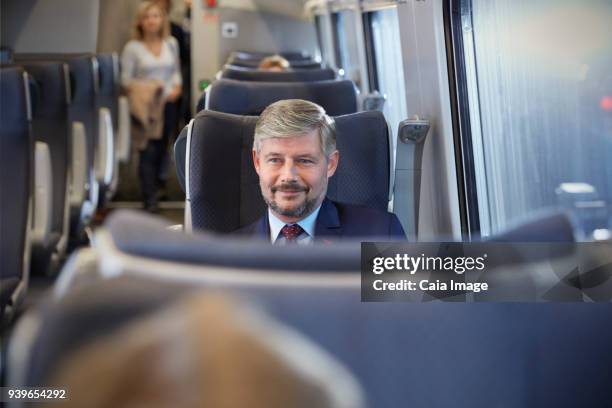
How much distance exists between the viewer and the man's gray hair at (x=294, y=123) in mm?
1805

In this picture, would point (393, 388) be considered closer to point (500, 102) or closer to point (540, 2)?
point (540, 2)

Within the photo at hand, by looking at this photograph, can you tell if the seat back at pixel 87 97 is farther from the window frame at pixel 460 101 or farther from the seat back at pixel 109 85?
the window frame at pixel 460 101

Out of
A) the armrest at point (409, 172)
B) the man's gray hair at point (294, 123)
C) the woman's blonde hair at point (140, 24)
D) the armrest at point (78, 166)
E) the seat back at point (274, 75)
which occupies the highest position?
the woman's blonde hair at point (140, 24)

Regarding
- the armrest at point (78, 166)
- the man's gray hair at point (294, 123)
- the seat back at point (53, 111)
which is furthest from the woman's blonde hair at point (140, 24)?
the man's gray hair at point (294, 123)

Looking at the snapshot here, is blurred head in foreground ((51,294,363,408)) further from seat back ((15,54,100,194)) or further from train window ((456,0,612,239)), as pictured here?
seat back ((15,54,100,194))

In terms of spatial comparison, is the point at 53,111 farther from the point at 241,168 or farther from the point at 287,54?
the point at 287,54

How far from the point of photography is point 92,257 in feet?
3.09

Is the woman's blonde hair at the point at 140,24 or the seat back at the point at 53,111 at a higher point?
the woman's blonde hair at the point at 140,24

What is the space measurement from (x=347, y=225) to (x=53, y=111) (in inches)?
120

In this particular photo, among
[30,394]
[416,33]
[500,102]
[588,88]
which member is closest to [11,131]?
[416,33]

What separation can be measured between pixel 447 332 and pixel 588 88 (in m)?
1.15

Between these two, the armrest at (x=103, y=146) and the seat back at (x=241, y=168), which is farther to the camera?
A: the armrest at (x=103, y=146)

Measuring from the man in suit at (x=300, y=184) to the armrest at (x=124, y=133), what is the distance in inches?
180

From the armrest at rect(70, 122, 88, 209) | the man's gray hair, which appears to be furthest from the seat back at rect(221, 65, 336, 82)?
the man's gray hair
